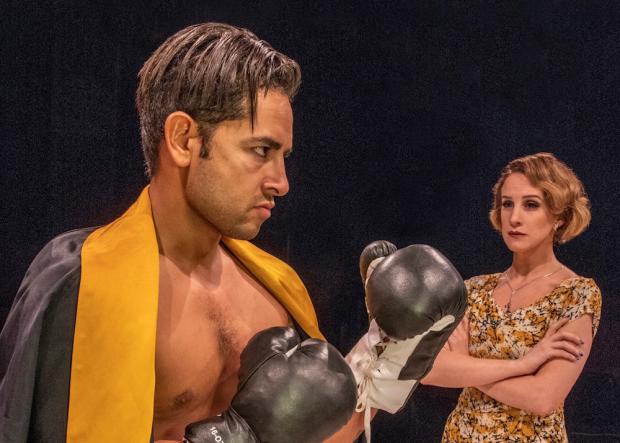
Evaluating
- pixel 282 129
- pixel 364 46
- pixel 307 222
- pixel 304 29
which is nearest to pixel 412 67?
pixel 364 46

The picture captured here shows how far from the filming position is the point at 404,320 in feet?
3.43

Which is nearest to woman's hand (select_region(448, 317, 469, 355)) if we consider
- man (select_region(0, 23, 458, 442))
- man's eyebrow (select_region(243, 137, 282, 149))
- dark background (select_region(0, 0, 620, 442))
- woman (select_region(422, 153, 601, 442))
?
woman (select_region(422, 153, 601, 442))

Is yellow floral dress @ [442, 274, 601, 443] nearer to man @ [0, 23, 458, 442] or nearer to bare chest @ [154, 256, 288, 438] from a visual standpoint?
man @ [0, 23, 458, 442]

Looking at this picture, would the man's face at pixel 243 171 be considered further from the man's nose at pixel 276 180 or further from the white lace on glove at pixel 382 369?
the white lace on glove at pixel 382 369

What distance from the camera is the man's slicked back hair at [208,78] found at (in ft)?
3.22

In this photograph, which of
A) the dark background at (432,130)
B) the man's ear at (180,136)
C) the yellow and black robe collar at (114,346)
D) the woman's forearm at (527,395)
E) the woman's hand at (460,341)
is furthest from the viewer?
the dark background at (432,130)

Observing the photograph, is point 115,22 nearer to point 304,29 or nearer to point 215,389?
point 304,29

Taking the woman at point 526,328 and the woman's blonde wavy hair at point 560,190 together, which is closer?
the woman at point 526,328

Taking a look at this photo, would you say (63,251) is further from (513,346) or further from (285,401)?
(513,346)

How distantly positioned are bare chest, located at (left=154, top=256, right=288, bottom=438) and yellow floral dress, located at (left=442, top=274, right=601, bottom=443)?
87 centimetres

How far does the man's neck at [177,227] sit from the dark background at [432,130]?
112 cm

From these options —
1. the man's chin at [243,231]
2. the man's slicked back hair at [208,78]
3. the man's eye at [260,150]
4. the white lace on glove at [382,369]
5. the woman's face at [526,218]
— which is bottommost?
the white lace on glove at [382,369]

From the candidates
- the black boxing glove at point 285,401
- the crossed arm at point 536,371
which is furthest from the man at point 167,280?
the crossed arm at point 536,371

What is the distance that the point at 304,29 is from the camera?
2328mm
